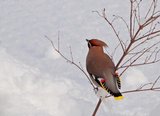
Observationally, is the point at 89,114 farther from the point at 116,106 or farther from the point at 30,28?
the point at 30,28

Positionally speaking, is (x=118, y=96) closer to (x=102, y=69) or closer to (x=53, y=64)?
(x=102, y=69)

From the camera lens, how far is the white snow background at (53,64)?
4.79m

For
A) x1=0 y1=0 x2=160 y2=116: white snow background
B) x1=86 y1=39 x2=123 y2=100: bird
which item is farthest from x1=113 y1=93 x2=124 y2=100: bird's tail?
x1=0 y1=0 x2=160 y2=116: white snow background

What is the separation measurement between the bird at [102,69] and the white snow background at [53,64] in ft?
1.33

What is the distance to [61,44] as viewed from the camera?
6535mm

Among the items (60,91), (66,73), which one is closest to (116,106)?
(60,91)

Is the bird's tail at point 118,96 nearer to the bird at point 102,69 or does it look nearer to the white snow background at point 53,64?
the bird at point 102,69

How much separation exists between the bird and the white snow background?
15.9 inches

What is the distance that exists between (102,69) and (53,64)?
128 inches

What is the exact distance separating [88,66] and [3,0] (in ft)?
19.2

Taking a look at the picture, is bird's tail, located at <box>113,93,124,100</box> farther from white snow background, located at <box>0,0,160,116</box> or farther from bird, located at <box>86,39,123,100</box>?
white snow background, located at <box>0,0,160,116</box>

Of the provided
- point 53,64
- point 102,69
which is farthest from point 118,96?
point 53,64

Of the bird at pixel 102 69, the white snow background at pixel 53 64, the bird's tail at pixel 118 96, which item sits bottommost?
the white snow background at pixel 53 64

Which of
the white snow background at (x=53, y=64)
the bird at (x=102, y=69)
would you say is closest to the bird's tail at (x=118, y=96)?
the bird at (x=102, y=69)
